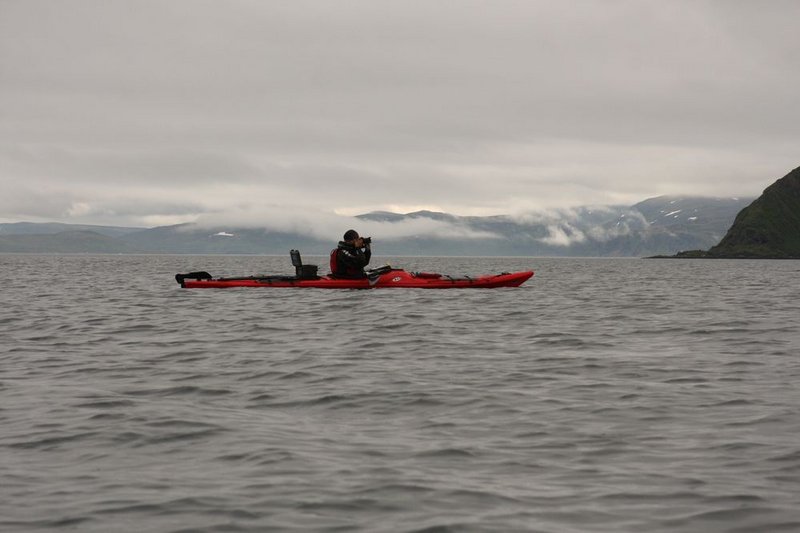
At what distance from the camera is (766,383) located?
42.5 ft

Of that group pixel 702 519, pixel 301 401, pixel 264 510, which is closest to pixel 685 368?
pixel 301 401

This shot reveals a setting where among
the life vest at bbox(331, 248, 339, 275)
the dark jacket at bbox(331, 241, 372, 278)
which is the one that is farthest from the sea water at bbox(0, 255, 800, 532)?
the life vest at bbox(331, 248, 339, 275)

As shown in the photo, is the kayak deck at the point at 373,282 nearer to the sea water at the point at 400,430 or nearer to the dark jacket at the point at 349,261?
the dark jacket at the point at 349,261

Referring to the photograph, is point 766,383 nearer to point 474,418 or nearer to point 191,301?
point 474,418

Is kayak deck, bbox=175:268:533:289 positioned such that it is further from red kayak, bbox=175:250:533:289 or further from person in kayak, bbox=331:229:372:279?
person in kayak, bbox=331:229:372:279

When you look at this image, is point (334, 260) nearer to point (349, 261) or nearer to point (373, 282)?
point (349, 261)

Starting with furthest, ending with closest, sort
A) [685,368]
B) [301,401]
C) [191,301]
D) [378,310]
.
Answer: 1. [191,301]
2. [378,310]
3. [685,368]
4. [301,401]

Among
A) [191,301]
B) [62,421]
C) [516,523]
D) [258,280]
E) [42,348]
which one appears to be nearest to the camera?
[516,523]

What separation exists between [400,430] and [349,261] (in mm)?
25868

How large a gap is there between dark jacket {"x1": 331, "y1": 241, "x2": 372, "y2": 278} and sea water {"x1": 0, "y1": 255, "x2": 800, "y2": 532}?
14.0 metres

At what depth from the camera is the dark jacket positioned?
1372 inches

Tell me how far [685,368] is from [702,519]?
27.8ft

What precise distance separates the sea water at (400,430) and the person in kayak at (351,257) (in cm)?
1372

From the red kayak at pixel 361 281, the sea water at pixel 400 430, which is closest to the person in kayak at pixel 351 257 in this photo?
the red kayak at pixel 361 281
